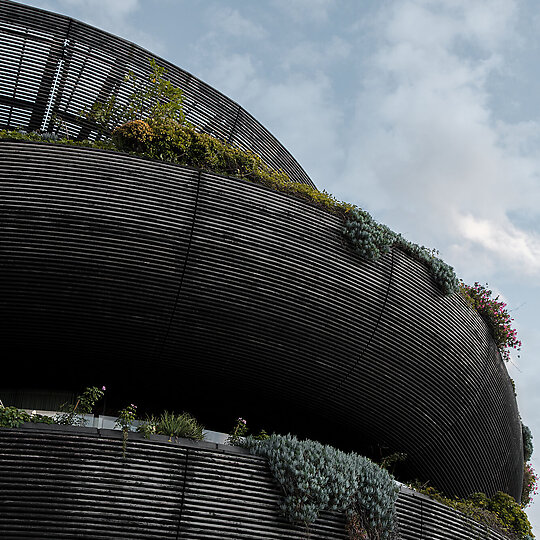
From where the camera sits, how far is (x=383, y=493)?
8.59m

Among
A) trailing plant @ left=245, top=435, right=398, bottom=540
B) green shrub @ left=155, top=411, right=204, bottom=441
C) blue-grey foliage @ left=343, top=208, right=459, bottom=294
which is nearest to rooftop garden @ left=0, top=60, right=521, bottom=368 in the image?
blue-grey foliage @ left=343, top=208, right=459, bottom=294

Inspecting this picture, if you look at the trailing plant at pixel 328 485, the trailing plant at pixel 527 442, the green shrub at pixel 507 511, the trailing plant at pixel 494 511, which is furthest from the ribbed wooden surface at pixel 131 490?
the trailing plant at pixel 527 442

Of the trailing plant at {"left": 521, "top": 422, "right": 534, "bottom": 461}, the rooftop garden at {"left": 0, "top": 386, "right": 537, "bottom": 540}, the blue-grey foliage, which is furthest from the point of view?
the trailing plant at {"left": 521, "top": 422, "right": 534, "bottom": 461}

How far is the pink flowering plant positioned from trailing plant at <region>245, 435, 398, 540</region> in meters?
5.23

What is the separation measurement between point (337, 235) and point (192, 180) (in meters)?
2.46

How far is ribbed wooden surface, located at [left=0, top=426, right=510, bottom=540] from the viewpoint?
7.01 meters

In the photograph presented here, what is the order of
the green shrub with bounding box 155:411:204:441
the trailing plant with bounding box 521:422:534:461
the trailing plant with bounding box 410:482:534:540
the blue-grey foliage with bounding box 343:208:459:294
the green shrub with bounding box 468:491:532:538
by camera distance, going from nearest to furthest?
1. the green shrub with bounding box 155:411:204:441
2. the trailing plant with bounding box 410:482:534:540
3. the blue-grey foliage with bounding box 343:208:459:294
4. the green shrub with bounding box 468:491:532:538
5. the trailing plant with bounding box 521:422:534:461

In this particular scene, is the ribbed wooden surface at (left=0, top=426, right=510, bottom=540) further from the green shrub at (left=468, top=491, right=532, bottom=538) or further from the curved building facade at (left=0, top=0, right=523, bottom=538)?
the green shrub at (left=468, top=491, right=532, bottom=538)

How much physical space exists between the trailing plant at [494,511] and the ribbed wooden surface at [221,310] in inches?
38.7

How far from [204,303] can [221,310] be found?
0.28 meters

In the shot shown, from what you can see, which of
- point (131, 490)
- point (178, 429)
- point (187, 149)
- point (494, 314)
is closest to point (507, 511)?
point (494, 314)

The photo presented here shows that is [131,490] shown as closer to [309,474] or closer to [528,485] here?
[309,474]

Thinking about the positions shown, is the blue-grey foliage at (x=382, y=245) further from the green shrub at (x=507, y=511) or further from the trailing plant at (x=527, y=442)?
the trailing plant at (x=527, y=442)

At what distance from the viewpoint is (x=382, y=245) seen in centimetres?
1079
